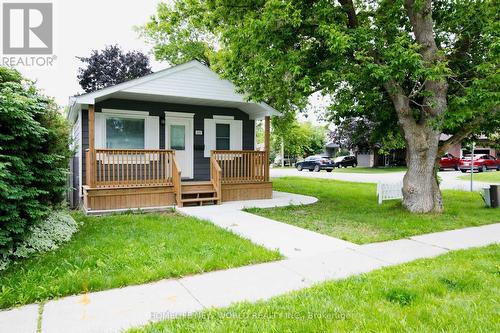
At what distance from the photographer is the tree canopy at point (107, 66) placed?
77.3 ft

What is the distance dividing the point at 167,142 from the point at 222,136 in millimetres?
1916

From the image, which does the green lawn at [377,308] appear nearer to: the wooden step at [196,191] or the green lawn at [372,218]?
the green lawn at [372,218]

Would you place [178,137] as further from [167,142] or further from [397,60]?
[397,60]

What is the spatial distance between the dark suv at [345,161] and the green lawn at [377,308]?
102ft

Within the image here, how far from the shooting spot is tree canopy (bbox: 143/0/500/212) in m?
6.69

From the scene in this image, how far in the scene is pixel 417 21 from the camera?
784 cm

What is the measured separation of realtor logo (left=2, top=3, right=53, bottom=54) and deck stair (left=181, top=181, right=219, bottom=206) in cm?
685

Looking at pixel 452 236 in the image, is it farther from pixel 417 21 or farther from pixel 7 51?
pixel 7 51

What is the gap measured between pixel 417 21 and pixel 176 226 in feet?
23.9

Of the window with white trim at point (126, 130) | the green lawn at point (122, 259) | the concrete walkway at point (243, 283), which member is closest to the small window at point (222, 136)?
the window with white trim at point (126, 130)

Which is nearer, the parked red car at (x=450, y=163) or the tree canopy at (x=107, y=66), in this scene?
the tree canopy at (x=107, y=66)

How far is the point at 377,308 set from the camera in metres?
2.94

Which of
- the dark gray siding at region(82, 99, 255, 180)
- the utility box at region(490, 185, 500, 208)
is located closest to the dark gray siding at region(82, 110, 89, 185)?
the dark gray siding at region(82, 99, 255, 180)

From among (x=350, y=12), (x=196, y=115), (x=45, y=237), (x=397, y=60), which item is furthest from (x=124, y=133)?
(x=397, y=60)
